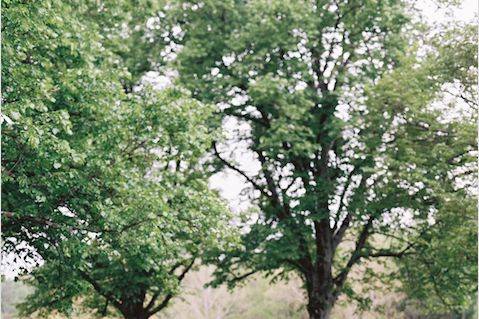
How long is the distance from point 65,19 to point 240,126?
8952 mm

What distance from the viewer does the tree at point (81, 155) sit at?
873 centimetres

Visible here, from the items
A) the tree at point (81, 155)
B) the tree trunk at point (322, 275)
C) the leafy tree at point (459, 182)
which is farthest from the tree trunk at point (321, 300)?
the tree at point (81, 155)

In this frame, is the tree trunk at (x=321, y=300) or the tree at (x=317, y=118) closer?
the tree at (x=317, y=118)

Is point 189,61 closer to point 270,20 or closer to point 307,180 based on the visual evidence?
point 270,20

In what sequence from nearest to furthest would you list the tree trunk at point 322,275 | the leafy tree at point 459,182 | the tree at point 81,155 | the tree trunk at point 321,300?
the tree at point 81,155, the leafy tree at point 459,182, the tree trunk at point 321,300, the tree trunk at point 322,275

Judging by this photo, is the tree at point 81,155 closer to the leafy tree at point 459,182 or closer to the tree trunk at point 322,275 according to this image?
the leafy tree at point 459,182

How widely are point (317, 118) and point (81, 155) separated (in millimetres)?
9852

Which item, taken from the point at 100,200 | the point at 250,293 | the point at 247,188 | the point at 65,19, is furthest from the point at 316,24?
the point at 250,293

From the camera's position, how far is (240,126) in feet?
62.8

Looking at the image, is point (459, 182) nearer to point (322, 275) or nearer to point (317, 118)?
point (317, 118)

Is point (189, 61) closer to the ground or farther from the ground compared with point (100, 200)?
farther from the ground

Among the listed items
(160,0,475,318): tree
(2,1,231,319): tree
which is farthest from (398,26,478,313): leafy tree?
(2,1,231,319): tree

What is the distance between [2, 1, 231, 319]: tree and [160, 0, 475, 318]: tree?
14.6 feet

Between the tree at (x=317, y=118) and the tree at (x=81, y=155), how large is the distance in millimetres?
4435
